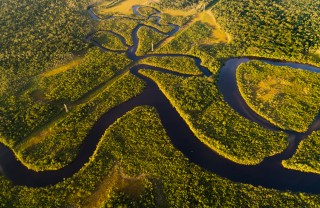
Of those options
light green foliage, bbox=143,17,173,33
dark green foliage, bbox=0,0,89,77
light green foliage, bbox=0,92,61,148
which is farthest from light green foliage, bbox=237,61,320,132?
dark green foliage, bbox=0,0,89,77

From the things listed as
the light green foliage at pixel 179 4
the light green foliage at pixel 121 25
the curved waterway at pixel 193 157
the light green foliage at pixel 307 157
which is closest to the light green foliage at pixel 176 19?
the light green foliage at pixel 179 4

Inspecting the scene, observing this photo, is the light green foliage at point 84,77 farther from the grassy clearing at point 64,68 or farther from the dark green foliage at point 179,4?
the dark green foliage at point 179,4

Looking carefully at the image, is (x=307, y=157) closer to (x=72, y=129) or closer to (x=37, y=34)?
(x=72, y=129)

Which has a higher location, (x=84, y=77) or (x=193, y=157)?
(x=84, y=77)

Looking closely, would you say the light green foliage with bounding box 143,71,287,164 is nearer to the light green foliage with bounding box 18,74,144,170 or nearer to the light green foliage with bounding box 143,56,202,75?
the light green foliage with bounding box 143,56,202,75

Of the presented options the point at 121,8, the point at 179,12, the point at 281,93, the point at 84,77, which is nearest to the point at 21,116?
the point at 84,77

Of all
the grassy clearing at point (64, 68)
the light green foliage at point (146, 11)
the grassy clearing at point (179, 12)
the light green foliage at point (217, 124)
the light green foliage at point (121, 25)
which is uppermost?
the grassy clearing at point (179, 12)
